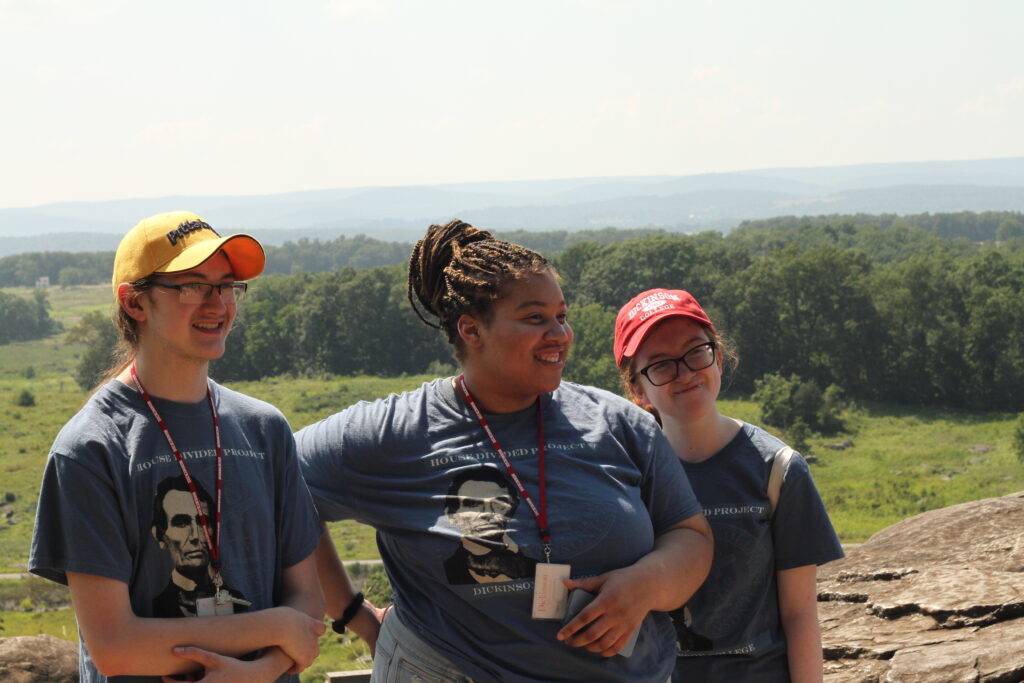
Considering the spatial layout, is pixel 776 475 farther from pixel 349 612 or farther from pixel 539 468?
pixel 349 612

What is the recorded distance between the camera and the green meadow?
3475 cm

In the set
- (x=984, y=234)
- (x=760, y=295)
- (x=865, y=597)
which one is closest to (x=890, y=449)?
(x=760, y=295)

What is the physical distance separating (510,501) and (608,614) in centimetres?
34

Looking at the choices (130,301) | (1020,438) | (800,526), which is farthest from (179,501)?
(1020,438)

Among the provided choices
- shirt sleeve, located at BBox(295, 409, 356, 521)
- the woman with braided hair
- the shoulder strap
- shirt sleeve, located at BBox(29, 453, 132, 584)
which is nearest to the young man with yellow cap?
shirt sleeve, located at BBox(29, 453, 132, 584)

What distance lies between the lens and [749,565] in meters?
2.65

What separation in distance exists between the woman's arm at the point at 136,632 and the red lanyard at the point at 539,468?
2.17 ft

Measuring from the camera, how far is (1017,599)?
152 inches

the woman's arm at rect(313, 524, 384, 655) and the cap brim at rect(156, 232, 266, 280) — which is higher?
the cap brim at rect(156, 232, 266, 280)

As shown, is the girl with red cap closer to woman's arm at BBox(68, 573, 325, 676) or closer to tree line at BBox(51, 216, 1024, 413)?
woman's arm at BBox(68, 573, 325, 676)

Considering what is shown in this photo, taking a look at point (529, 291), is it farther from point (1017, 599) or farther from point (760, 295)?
point (760, 295)

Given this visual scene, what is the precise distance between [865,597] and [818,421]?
57.7 meters

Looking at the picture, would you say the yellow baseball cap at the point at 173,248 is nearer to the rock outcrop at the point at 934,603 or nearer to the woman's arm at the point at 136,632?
the woman's arm at the point at 136,632

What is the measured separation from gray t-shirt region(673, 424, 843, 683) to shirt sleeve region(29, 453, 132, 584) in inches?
56.0
